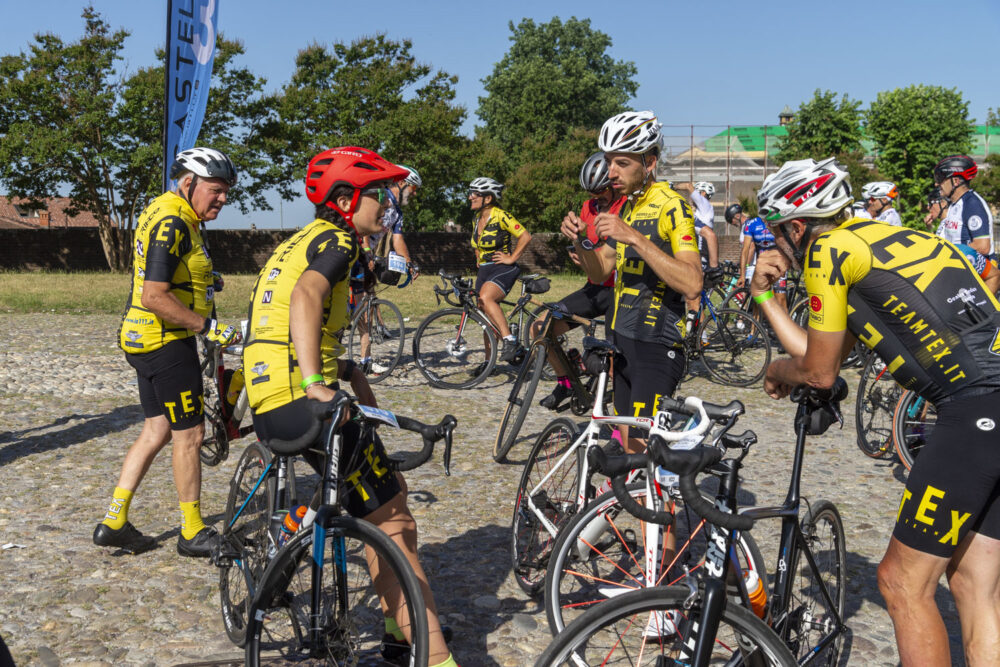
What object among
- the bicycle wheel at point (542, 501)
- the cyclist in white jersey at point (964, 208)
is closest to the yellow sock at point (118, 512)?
the bicycle wheel at point (542, 501)

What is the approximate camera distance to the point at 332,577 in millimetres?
3025

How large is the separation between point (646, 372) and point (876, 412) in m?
4.06

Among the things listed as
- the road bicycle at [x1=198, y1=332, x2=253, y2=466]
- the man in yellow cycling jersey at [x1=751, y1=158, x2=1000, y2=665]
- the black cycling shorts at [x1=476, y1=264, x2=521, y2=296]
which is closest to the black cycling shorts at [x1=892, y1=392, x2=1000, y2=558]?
the man in yellow cycling jersey at [x1=751, y1=158, x2=1000, y2=665]

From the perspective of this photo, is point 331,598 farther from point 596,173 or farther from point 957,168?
point 957,168

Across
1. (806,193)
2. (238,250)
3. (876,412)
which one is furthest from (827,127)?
(806,193)

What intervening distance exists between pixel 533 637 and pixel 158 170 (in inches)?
1278

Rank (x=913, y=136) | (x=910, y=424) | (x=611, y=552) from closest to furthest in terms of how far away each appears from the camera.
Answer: (x=611, y=552), (x=910, y=424), (x=913, y=136)

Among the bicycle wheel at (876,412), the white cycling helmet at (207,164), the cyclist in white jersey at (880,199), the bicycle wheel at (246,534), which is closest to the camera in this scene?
the bicycle wheel at (246,534)

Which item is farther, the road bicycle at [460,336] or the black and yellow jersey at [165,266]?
the road bicycle at [460,336]

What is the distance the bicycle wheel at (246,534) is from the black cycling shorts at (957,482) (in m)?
2.48

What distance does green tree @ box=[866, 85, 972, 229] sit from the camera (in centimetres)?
4466

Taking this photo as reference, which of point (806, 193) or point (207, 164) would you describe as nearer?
point (806, 193)

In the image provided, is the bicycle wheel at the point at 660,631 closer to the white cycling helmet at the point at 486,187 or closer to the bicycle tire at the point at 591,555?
the bicycle tire at the point at 591,555

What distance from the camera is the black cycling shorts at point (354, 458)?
3.21m
